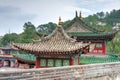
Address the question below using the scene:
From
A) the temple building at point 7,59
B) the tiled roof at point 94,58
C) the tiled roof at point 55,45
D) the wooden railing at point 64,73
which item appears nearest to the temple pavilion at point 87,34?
the tiled roof at point 94,58

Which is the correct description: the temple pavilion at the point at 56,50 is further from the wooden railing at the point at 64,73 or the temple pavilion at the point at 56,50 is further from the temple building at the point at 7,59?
the temple building at the point at 7,59

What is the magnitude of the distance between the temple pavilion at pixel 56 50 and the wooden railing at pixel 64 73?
3.87m

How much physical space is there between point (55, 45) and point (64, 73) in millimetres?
8839

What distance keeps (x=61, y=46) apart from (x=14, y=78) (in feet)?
36.6

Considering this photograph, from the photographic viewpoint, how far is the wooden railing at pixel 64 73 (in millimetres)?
8409

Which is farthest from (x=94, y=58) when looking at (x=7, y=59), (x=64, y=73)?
(x=7, y=59)

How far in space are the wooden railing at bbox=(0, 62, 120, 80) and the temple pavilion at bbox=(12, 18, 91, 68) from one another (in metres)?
3.87

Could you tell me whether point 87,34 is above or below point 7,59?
above

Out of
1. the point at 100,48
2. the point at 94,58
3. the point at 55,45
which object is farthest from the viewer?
the point at 100,48

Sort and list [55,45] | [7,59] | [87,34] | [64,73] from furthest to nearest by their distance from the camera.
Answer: [7,59] → [87,34] → [55,45] → [64,73]

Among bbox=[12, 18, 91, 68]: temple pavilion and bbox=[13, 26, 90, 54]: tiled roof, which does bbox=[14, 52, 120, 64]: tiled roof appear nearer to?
bbox=[12, 18, 91, 68]: temple pavilion

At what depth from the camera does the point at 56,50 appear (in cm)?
1897

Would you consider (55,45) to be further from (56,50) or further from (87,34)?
(87,34)

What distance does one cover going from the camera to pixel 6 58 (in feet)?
232
